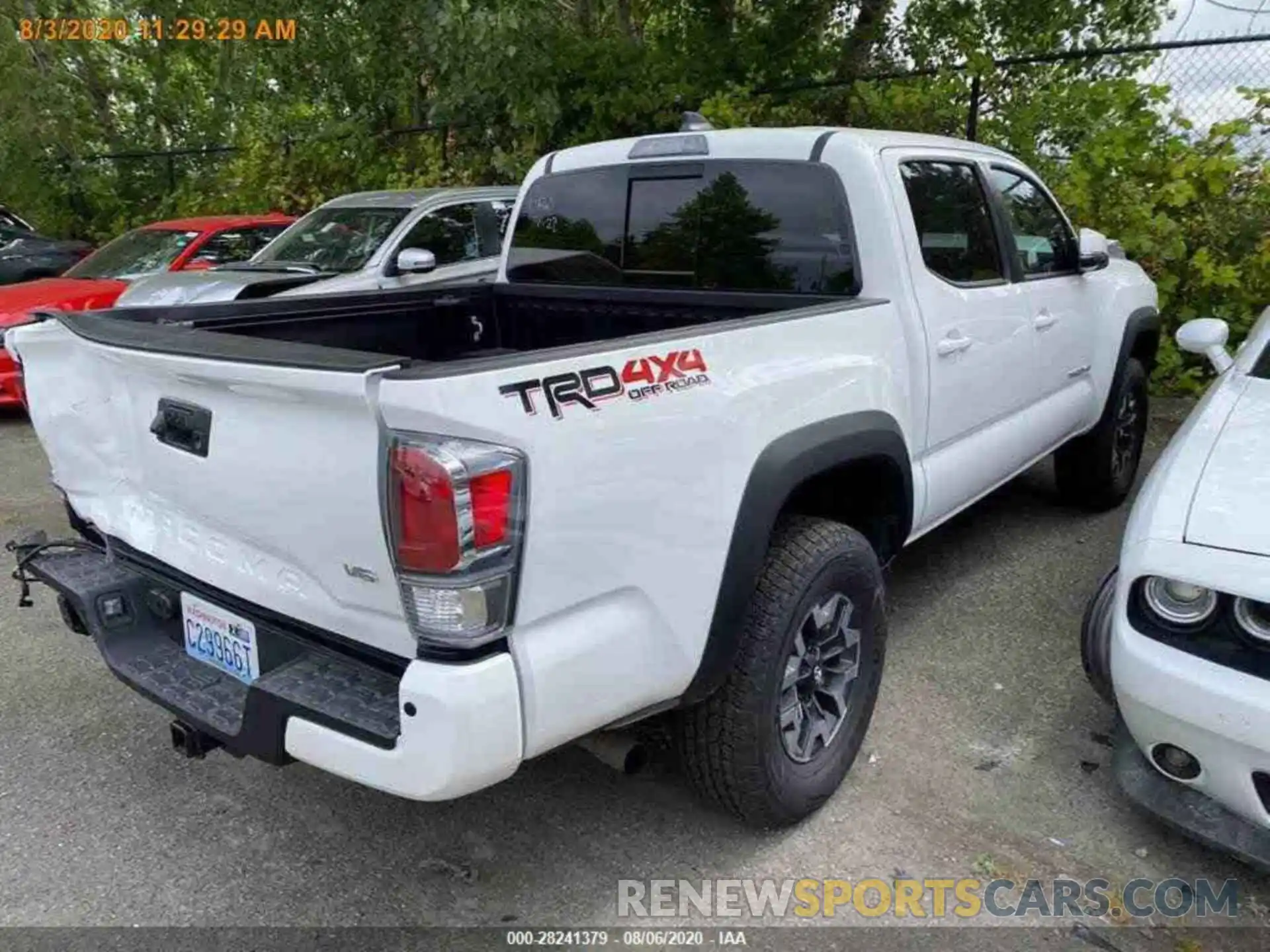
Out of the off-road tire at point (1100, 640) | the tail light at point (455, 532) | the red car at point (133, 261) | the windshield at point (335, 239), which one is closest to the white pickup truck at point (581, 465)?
the tail light at point (455, 532)

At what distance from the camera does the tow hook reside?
94.2 inches

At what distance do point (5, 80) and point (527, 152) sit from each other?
29.4 ft

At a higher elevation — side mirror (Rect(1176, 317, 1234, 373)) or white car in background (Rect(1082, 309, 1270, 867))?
side mirror (Rect(1176, 317, 1234, 373))

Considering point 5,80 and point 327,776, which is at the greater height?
point 5,80

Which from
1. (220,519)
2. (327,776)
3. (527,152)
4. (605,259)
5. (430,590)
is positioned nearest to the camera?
(430,590)

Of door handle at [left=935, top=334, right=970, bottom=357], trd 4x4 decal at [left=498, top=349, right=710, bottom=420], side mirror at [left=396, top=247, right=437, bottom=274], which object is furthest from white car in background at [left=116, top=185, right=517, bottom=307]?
trd 4x4 decal at [left=498, top=349, right=710, bottom=420]

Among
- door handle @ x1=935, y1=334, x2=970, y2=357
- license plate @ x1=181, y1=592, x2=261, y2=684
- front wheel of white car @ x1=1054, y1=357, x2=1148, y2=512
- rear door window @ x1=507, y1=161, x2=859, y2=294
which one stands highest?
rear door window @ x1=507, y1=161, x2=859, y2=294

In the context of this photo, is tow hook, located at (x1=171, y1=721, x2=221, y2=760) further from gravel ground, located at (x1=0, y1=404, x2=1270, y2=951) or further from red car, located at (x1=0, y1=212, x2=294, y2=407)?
red car, located at (x1=0, y1=212, x2=294, y2=407)

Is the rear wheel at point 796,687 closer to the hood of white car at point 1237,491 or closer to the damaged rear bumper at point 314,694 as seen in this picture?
the damaged rear bumper at point 314,694

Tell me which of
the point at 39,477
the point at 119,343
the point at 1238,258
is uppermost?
the point at 119,343

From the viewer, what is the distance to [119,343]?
2.46 metres

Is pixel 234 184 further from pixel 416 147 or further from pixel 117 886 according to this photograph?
pixel 117 886

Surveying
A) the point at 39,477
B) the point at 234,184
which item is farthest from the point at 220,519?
the point at 234,184

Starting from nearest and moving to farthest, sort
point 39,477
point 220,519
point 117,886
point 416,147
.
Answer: point 220,519
point 117,886
point 39,477
point 416,147
